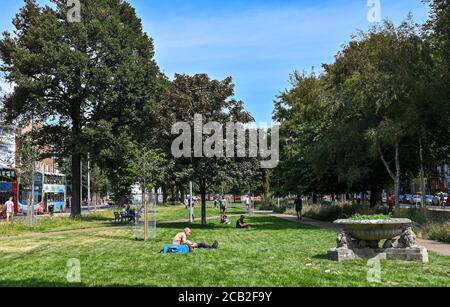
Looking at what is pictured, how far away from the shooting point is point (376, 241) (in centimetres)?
1397

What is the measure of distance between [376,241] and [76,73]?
3003 centimetres

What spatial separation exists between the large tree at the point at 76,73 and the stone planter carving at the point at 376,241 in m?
27.7

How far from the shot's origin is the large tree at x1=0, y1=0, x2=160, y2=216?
122 ft

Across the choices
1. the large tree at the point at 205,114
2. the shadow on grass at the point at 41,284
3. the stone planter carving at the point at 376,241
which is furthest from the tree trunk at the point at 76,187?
the shadow on grass at the point at 41,284

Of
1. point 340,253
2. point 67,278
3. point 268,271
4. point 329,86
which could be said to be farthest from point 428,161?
point 67,278

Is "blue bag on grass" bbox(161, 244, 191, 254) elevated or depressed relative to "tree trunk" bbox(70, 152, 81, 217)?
depressed

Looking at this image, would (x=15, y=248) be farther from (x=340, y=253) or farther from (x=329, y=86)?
(x=329, y=86)

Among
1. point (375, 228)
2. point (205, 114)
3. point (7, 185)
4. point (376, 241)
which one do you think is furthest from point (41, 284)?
point (7, 185)

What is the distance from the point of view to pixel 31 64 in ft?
121

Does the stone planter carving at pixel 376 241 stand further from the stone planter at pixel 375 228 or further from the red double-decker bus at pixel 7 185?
the red double-decker bus at pixel 7 185

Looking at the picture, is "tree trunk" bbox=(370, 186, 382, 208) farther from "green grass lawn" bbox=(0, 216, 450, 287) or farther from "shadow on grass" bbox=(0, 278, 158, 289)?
"shadow on grass" bbox=(0, 278, 158, 289)

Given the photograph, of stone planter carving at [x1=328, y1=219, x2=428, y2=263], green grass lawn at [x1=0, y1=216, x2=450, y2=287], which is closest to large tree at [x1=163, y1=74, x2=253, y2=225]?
green grass lawn at [x1=0, y1=216, x2=450, y2=287]

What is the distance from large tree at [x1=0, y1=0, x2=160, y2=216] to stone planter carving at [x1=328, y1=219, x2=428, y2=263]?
2773cm
